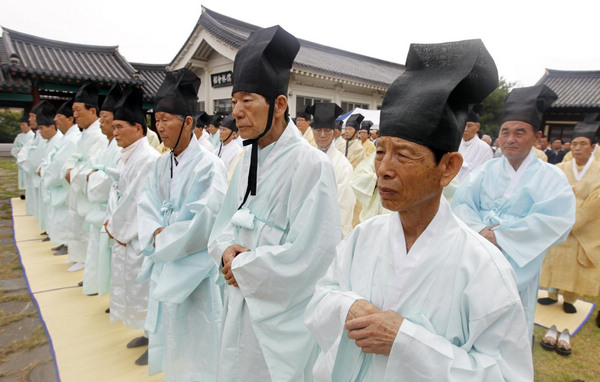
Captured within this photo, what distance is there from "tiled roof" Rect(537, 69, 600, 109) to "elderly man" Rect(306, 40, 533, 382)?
21686 millimetres

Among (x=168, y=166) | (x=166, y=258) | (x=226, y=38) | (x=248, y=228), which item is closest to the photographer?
(x=248, y=228)

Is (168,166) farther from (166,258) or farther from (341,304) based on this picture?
(341,304)

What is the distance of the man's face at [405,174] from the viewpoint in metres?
1.27

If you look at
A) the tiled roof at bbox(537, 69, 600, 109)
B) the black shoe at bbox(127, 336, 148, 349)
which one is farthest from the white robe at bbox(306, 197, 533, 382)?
the tiled roof at bbox(537, 69, 600, 109)

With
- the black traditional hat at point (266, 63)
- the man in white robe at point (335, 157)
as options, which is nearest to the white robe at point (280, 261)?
the black traditional hat at point (266, 63)

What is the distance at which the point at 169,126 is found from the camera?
3.09m

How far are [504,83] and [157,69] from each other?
33.1m

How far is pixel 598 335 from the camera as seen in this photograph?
4336mm

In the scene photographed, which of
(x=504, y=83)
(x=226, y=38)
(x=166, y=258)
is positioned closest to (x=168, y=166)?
(x=166, y=258)

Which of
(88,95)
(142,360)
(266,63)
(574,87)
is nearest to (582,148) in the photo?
(266,63)

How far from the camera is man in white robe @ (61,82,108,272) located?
5191 millimetres

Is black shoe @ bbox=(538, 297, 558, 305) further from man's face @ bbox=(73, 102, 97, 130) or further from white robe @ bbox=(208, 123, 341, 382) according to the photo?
man's face @ bbox=(73, 102, 97, 130)

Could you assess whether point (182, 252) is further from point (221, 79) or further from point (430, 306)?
point (221, 79)

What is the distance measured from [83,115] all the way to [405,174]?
550cm
